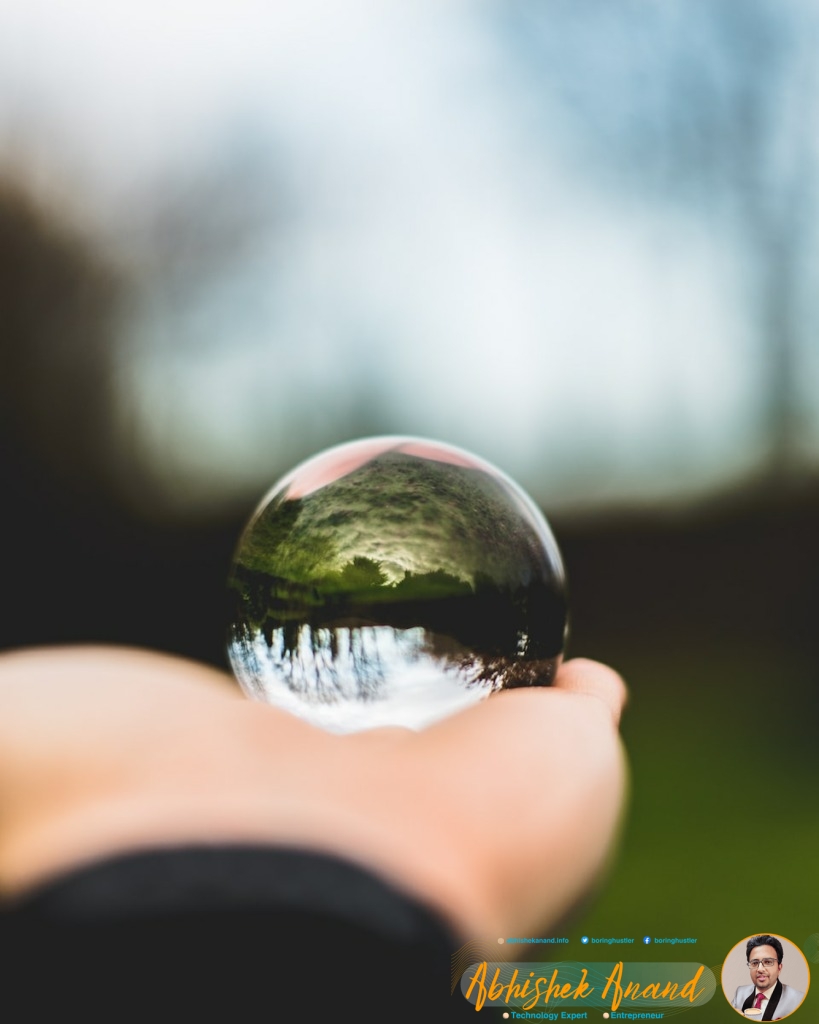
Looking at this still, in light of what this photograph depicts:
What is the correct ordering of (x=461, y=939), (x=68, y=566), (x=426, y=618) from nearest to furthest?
(x=461, y=939) < (x=426, y=618) < (x=68, y=566)

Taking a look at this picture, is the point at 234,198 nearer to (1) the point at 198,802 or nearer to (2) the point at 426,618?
(2) the point at 426,618

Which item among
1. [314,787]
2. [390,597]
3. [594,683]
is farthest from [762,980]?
[314,787]

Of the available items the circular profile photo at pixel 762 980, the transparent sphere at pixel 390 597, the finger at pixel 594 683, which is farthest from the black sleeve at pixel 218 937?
the circular profile photo at pixel 762 980

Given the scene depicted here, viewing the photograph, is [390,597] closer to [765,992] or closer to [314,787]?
[314,787]

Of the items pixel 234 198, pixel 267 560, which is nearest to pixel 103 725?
pixel 267 560

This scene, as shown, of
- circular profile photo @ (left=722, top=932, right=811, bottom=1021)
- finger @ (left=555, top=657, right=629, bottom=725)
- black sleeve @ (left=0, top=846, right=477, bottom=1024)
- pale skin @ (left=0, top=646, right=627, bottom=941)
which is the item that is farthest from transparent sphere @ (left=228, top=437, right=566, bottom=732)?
circular profile photo @ (left=722, top=932, right=811, bottom=1021)

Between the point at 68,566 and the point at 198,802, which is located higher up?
the point at 198,802

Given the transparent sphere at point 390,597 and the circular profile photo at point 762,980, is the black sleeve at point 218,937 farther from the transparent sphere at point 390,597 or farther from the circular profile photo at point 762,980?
the circular profile photo at point 762,980
